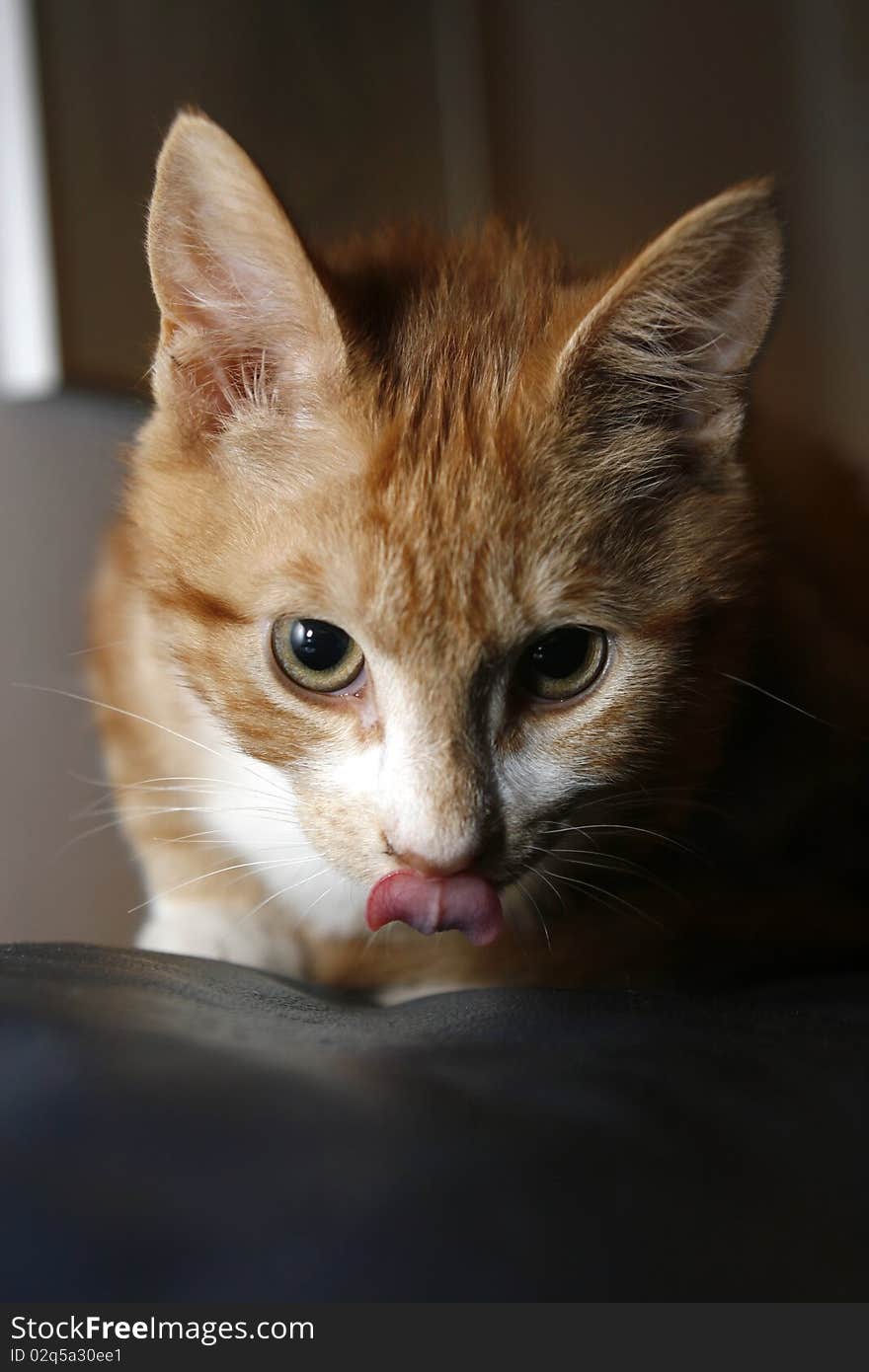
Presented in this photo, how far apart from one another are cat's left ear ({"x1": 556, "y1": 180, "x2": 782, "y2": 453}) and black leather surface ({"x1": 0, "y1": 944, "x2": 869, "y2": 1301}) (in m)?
0.47

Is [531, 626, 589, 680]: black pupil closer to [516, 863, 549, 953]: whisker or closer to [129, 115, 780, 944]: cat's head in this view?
[129, 115, 780, 944]: cat's head

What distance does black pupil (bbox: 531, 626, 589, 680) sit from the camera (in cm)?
90

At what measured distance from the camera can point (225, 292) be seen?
91 cm

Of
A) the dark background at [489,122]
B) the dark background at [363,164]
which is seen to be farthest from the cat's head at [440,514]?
the dark background at [489,122]

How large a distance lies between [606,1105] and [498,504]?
0.43 metres

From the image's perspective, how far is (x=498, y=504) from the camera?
88 cm

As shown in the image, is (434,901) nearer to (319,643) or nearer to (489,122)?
(319,643)

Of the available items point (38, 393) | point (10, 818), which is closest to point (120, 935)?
point (10, 818)

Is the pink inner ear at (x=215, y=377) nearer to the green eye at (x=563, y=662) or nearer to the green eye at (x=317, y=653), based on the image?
the green eye at (x=317, y=653)

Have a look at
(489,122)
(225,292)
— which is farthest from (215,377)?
(489,122)

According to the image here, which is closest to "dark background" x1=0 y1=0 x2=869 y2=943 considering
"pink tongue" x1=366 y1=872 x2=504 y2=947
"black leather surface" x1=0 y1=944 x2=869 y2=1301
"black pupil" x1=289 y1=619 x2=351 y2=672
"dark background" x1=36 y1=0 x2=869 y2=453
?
"dark background" x1=36 y1=0 x2=869 y2=453

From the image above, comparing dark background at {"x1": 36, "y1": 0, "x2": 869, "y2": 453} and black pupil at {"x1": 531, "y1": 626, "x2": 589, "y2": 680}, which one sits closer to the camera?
black pupil at {"x1": 531, "y1": 626, "x2": 589, "y2": 680}

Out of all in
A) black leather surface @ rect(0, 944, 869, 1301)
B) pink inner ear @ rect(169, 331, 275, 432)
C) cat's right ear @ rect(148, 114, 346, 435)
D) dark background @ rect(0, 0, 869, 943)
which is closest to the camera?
black leather surface @ rect(0, 944, 869, 1301)

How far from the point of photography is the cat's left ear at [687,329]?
0.86m
